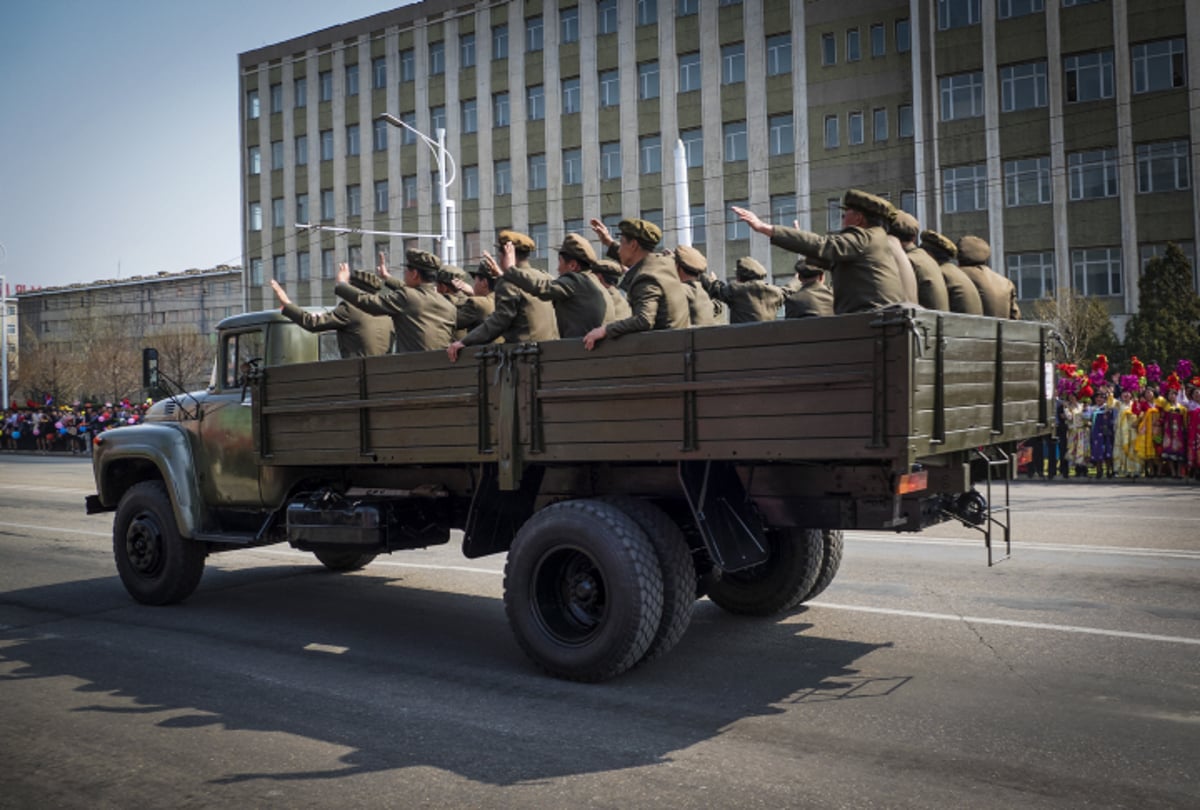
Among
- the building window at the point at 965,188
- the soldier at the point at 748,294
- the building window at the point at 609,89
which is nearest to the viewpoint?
the soldier at the point at 748,294

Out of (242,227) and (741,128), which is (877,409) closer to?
(741,128)

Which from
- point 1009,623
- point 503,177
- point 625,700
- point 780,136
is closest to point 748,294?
point 1009,623

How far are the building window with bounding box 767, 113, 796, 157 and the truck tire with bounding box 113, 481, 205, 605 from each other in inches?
1488

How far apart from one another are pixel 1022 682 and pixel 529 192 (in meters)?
46.3

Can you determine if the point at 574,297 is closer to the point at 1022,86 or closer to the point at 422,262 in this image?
the point at 422,262

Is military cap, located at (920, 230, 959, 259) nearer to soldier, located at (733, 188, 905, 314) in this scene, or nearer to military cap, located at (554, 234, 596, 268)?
soldier, located at (733, 188, 905, 314)

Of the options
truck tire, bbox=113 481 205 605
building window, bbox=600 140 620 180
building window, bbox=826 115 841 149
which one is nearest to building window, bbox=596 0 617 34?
building window, bbox=600 140 620 180

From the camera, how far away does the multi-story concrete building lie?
1465 inches

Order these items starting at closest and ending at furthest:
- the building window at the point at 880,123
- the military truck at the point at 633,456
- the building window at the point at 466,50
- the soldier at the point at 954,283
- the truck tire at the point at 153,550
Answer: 1. the military truck at the point at 633,456
2. the soldier at the point at 954,283
3. the truck tire at the point at 153,550
4. the building window at the point at 880,123
5. the building window at the point at 466,50

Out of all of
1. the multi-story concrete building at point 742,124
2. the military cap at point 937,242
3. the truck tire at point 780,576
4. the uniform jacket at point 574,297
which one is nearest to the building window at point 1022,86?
the multi-story concrete building at point 742,124

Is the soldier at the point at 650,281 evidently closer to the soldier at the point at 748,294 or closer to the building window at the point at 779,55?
the soldier at the point at 748,294

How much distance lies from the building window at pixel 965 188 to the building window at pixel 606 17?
16.4m

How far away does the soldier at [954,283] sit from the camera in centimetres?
790

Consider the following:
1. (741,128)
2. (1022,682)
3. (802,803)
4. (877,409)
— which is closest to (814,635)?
(1022,682)
